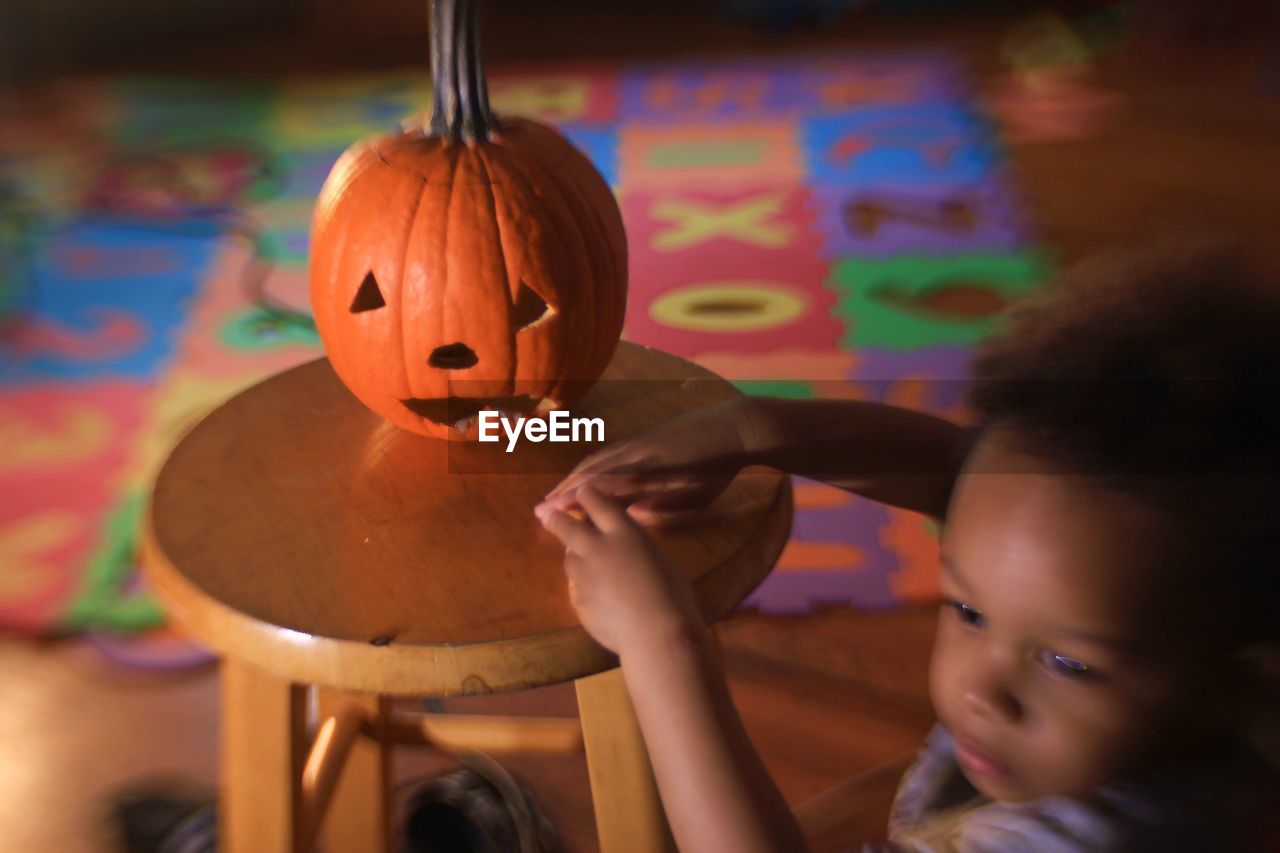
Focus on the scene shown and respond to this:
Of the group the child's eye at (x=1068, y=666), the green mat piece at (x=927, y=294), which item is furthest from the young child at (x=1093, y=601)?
the green mat piece at (x=927, y=294)

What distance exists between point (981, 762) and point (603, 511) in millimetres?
208

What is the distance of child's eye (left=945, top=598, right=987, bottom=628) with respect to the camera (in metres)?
0.53

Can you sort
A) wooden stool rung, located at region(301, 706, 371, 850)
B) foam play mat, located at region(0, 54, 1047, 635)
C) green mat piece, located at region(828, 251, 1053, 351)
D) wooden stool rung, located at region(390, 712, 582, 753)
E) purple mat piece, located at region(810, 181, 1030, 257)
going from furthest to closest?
purple mat piece, located at region(810, 181, 1030, 257) < green mat piece, located at region(828, 251, 1053, 351) < foam play mat, located at region(0, 54, 1047, 635) < wooden stool rung, located at region(390, 712, 582, 753) < wooden stool rung, located at region(301, 706, 371, 850)

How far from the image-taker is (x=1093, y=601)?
482mm

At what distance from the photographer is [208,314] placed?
178 cm

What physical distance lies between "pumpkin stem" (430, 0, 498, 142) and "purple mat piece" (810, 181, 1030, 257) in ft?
4.33

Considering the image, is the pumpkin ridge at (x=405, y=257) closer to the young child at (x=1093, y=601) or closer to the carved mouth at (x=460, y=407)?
the carved mouth at (x=460, y=407)

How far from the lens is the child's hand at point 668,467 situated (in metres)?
0.61

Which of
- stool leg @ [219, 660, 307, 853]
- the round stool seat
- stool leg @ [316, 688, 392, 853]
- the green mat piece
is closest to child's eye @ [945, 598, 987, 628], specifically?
the round stool seat

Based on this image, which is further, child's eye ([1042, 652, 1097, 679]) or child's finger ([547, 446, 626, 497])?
child's finger ([547, 446, 626, 497])

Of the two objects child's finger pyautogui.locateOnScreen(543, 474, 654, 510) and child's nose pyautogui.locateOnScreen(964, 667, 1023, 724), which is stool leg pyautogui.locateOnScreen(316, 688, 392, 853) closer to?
child's finger pyautogui.locateOnScreen(543, 474, 654, 510)

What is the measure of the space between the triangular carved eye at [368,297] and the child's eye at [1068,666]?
39 cm

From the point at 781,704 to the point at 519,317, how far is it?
58cm

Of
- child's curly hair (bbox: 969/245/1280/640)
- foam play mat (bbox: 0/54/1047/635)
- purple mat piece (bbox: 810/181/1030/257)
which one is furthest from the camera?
purple mat piece (bbox: 810/181/1030/257)
